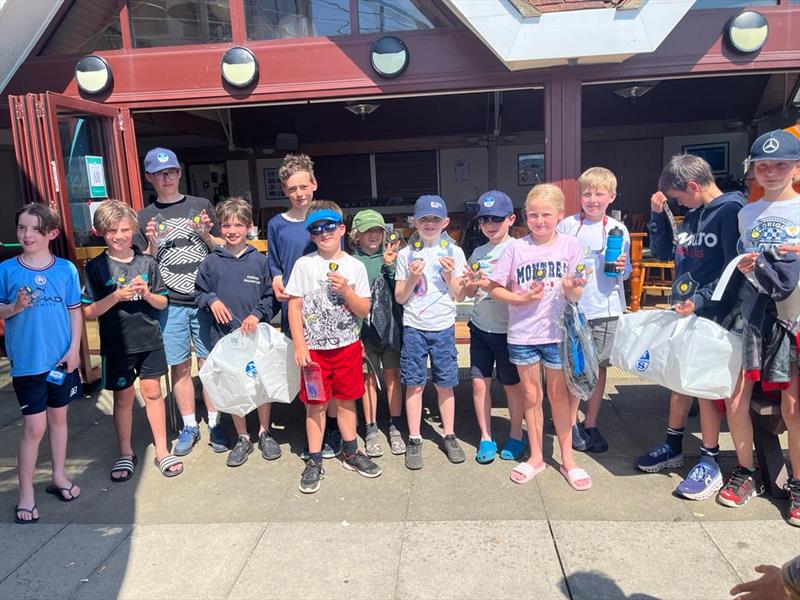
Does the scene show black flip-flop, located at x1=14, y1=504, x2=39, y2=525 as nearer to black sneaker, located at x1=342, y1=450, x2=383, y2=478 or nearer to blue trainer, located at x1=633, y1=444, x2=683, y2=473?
black sneaker, located at x1=342, y1=450, x2=383, y2=478

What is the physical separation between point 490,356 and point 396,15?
334 cm

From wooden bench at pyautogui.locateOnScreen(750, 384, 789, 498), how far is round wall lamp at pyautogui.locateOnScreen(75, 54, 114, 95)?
564 cm

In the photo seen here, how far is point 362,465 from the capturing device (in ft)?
11.3

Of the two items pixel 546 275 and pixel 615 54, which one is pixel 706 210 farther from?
pixel 615 54

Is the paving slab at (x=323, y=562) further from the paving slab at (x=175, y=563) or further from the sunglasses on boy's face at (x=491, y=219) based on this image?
the sunglasses on boy's face at (x=491, y=219)

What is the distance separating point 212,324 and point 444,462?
172 centimetres

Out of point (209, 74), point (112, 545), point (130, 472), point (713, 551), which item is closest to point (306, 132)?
point (209, 74)

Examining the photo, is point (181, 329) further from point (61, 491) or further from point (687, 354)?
point (687, 354)

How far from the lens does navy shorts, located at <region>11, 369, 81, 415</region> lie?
3.10 metres

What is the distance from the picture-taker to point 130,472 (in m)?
3.57

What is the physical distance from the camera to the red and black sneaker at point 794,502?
276cm

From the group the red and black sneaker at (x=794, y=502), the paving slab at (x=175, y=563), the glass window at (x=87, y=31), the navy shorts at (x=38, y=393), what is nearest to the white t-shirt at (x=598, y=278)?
the red and black sneaker at (x=794, y=502)

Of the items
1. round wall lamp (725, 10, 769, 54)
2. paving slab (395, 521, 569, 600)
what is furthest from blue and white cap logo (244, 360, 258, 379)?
round wall lamp (725, 10, 769, 54)

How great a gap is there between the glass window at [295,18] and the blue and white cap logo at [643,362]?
381 centimetres
